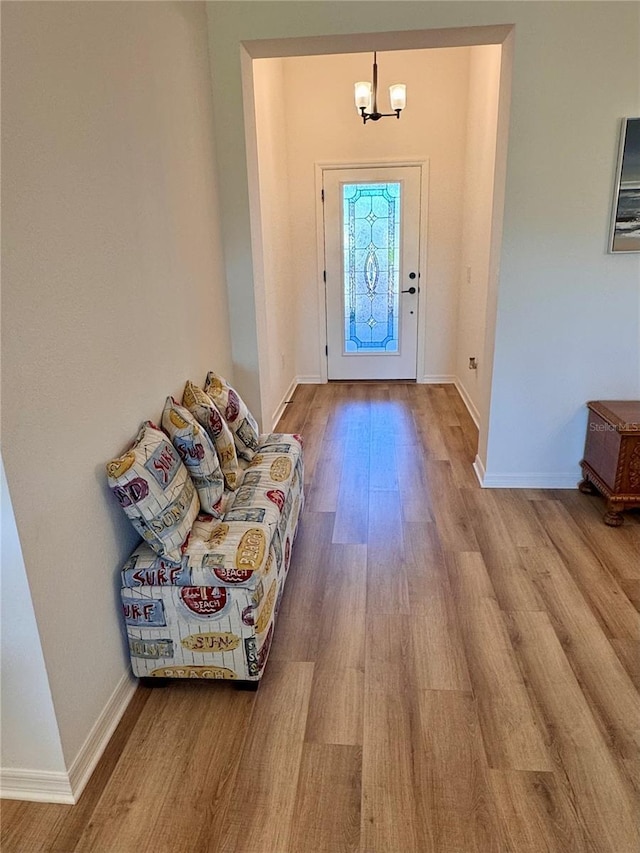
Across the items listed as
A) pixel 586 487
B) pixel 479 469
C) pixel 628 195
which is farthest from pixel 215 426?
pixel 628 195

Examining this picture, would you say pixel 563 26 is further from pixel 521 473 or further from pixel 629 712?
pixel 629 712

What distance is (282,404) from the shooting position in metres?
5.04

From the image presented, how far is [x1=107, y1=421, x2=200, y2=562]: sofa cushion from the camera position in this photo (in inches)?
69.2

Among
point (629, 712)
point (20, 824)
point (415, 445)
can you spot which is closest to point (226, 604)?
point (20, 824)

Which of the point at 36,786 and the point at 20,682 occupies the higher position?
the point at 20,682

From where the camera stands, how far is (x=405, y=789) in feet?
A: 5.25

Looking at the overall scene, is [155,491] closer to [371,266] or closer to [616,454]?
[616,454]

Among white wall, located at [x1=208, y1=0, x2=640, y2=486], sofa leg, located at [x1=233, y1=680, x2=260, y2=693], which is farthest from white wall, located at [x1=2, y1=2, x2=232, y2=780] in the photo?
white wall, located at [x1=208, y1=0, x2=640, y2=486]

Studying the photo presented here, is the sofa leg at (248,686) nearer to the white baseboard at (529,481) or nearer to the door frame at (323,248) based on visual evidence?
the white baseboard at (529,481)

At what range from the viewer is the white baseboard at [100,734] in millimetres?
1624

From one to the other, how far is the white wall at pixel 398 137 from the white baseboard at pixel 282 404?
0.91 meters

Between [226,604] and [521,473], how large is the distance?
2.22 metres

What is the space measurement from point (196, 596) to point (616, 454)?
2.21m

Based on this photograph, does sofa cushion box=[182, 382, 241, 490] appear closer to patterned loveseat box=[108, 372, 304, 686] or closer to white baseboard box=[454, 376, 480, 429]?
patterned loveseat box=[108, 372, 304, 686]
